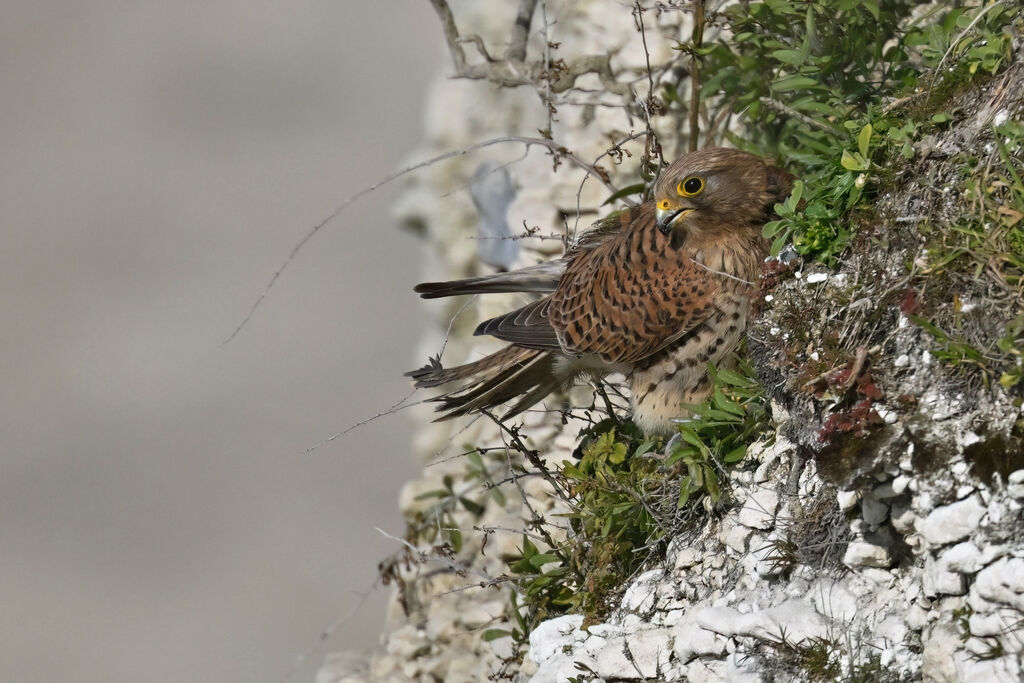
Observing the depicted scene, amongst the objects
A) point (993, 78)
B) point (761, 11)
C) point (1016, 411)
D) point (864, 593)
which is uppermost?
point (761, 11)

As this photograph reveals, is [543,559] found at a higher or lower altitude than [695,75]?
lower

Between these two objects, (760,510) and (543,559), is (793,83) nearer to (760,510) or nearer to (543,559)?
(760,510)

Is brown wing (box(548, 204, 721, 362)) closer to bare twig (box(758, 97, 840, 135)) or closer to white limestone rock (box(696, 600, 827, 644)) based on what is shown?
bare twig (box(758, 97, 840, 135))

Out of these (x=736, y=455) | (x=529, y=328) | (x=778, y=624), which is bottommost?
(x=778, y=624)

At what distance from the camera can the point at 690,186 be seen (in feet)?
13.1

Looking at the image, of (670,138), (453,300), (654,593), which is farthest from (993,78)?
(453,300)

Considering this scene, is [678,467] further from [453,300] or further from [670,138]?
[453,300]

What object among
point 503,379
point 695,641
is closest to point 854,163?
point 695,641

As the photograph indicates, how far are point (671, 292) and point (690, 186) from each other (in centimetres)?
37

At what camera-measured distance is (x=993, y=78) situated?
3482 mm

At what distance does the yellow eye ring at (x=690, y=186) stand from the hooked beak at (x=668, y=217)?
0.06m

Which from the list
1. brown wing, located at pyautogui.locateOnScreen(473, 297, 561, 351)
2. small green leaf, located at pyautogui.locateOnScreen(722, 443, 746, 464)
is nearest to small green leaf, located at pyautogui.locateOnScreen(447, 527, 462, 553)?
brown wing, located at pyautogui.locateOnScreen(473, 297, 561, 351)

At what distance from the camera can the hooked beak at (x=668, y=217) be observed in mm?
4027

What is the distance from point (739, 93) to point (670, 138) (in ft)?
2.18
